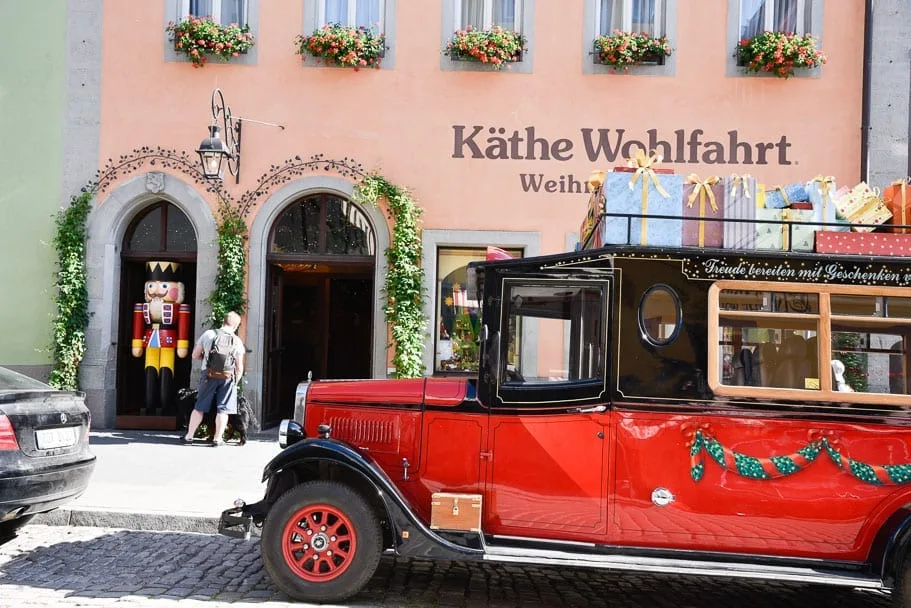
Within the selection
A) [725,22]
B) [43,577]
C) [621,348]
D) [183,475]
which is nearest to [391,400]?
[621,348]

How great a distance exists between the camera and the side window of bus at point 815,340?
4.38 metres

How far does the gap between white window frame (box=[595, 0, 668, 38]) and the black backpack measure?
6.64 meters

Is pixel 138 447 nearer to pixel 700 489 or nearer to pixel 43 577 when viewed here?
pixel 43 577

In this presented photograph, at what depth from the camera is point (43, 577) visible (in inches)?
189

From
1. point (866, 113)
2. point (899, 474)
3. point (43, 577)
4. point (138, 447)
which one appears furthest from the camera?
point (866, 113)

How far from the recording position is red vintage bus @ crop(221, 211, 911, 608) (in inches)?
170

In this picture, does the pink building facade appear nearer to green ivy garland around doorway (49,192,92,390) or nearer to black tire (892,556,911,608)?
green ivy garland around doorway (49,192,92,390)

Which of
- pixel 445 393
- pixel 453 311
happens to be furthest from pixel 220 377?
pixel 445 393

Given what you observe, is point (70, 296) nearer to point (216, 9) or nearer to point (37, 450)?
point (216, 9)

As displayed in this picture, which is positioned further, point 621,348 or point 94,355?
point 94,355

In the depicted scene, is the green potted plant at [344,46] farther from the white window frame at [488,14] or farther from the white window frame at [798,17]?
the white window frame at [798,17]

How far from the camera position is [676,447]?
174 inches

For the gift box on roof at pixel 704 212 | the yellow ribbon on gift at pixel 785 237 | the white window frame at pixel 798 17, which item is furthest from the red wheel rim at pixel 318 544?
the white window frame at pixel 798 17

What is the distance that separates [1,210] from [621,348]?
941 cm
